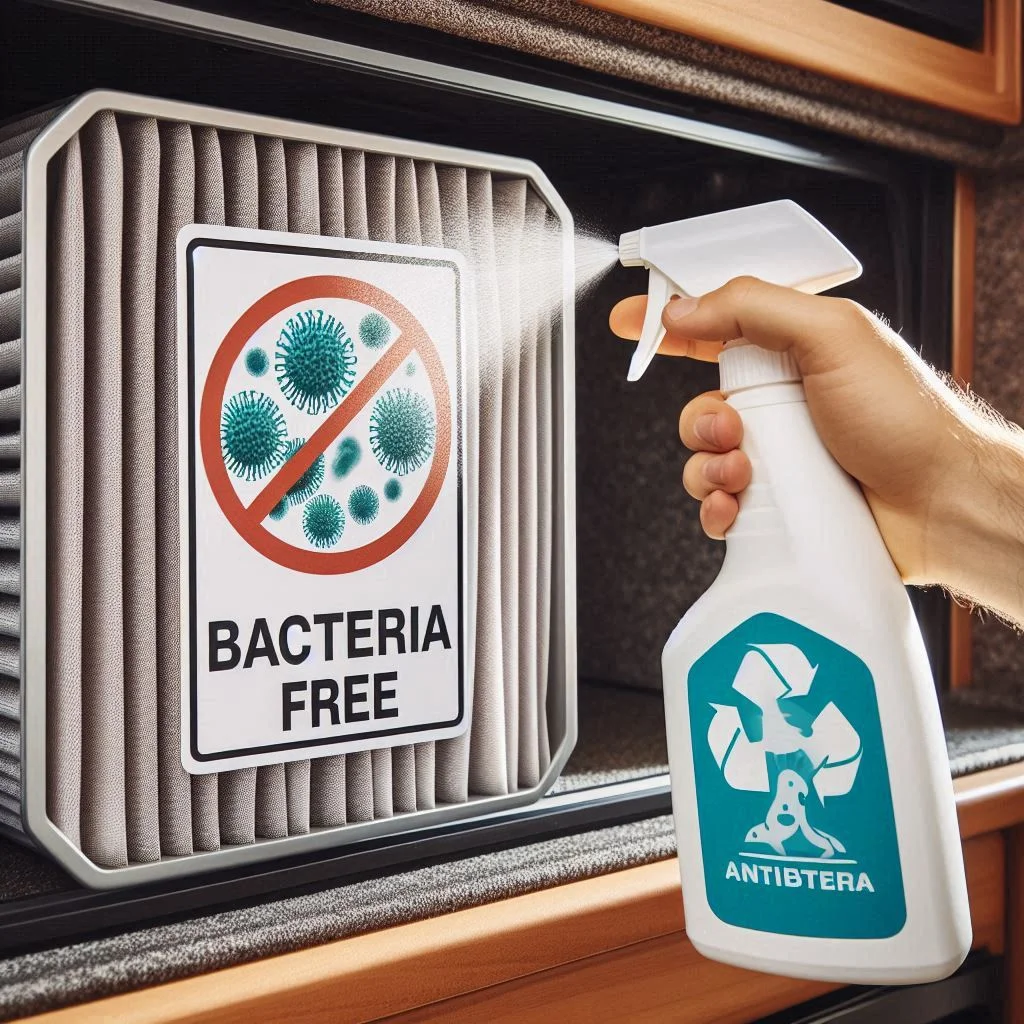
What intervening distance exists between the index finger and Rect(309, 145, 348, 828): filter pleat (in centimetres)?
14

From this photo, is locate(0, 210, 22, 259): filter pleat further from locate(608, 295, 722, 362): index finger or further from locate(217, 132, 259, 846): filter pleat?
locate(608, 295, 722, 362): index finger

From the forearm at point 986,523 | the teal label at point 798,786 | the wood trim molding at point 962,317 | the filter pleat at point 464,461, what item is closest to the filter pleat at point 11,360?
the filter pleat at point 464,461

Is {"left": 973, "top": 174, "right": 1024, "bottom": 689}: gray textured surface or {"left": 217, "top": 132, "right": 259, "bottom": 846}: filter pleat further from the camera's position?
{"left": 973, "top": 174, "right": 1024, "bottom": 689}: gray textured surface

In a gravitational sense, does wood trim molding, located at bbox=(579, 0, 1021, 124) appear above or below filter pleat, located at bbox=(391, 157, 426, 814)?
above

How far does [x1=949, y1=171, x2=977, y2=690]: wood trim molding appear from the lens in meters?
0.85

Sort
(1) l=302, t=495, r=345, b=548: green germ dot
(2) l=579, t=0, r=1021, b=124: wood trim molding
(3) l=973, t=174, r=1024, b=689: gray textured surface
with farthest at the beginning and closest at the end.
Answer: (3) l=973, t=174, r=1024, b=689: gray textured surface → (2) l=579, t=0, r=1021, b=124: wood trim molding → (1) l=302, t=495, r=345, b=548: green germ dot

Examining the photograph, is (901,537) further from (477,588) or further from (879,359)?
(477,588)

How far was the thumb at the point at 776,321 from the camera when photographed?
46cm

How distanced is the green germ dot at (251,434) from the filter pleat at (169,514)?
2cm

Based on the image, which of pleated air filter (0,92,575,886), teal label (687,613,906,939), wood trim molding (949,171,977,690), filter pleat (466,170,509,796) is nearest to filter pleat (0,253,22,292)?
pleated air filter (0,92,575,886)

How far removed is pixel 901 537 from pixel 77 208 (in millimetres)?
396

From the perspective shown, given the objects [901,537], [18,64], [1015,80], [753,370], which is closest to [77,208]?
[18,64]

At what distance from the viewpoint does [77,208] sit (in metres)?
0.44

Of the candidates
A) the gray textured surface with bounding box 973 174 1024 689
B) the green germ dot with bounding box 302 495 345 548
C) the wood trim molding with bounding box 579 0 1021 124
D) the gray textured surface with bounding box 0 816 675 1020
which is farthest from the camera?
the gray textured surface with bounding box 973 174 1024 689
